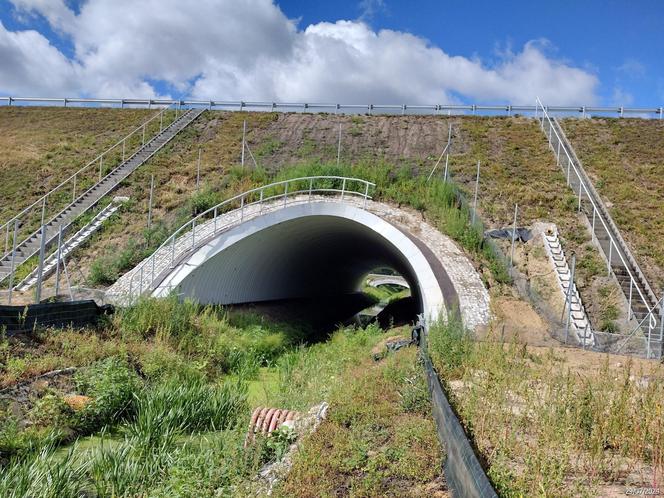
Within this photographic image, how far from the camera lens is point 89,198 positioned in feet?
77.3

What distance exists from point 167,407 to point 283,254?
42.9 ft

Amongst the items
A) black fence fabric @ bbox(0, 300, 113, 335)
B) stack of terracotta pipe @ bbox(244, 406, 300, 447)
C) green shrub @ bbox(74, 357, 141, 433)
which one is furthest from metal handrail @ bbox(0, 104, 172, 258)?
stack of terracotta pipe @ bbox(244, 406, 300, 447)

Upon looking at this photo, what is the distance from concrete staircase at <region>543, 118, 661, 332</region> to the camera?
1622 cm

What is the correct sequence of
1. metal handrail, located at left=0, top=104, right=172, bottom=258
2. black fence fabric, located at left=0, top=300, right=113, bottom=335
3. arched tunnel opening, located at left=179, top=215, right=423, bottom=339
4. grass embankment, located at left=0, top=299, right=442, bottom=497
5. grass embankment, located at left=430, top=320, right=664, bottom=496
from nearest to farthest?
grass embankment, located at left=430, top=320, right=664, bottom=496, grass embankment, located at left=0, top=299, right=442, bottom=497, black fence fabric, located at left=0, top=300, right=113, bottom=335, arched tunnel opening, located at left=179, top=215, right=423, bottom=339, metal handrail, located at left=0, top=104, right=172, bottom=258

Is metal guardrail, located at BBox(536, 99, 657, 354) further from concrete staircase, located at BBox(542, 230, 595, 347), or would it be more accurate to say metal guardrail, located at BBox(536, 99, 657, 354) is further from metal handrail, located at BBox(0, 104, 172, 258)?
metal handrail, located at BBox(0, 104, 172, 258)

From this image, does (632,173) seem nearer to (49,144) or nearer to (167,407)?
(167,407)

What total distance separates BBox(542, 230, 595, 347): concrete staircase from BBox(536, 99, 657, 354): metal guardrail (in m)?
1.33

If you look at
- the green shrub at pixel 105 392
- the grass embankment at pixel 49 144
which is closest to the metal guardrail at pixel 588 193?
the green shrub at pixel 105 392

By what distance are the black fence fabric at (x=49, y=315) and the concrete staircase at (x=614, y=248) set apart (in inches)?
526

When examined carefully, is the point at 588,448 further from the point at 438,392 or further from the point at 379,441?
the point at 379,441

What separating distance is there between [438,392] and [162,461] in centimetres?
342

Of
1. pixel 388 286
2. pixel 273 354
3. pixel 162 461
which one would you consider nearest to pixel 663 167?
pixel 273 354

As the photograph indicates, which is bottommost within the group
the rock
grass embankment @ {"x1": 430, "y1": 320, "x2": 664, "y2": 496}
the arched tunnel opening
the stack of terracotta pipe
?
the rock

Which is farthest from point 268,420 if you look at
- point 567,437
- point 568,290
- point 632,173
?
point 632,173
